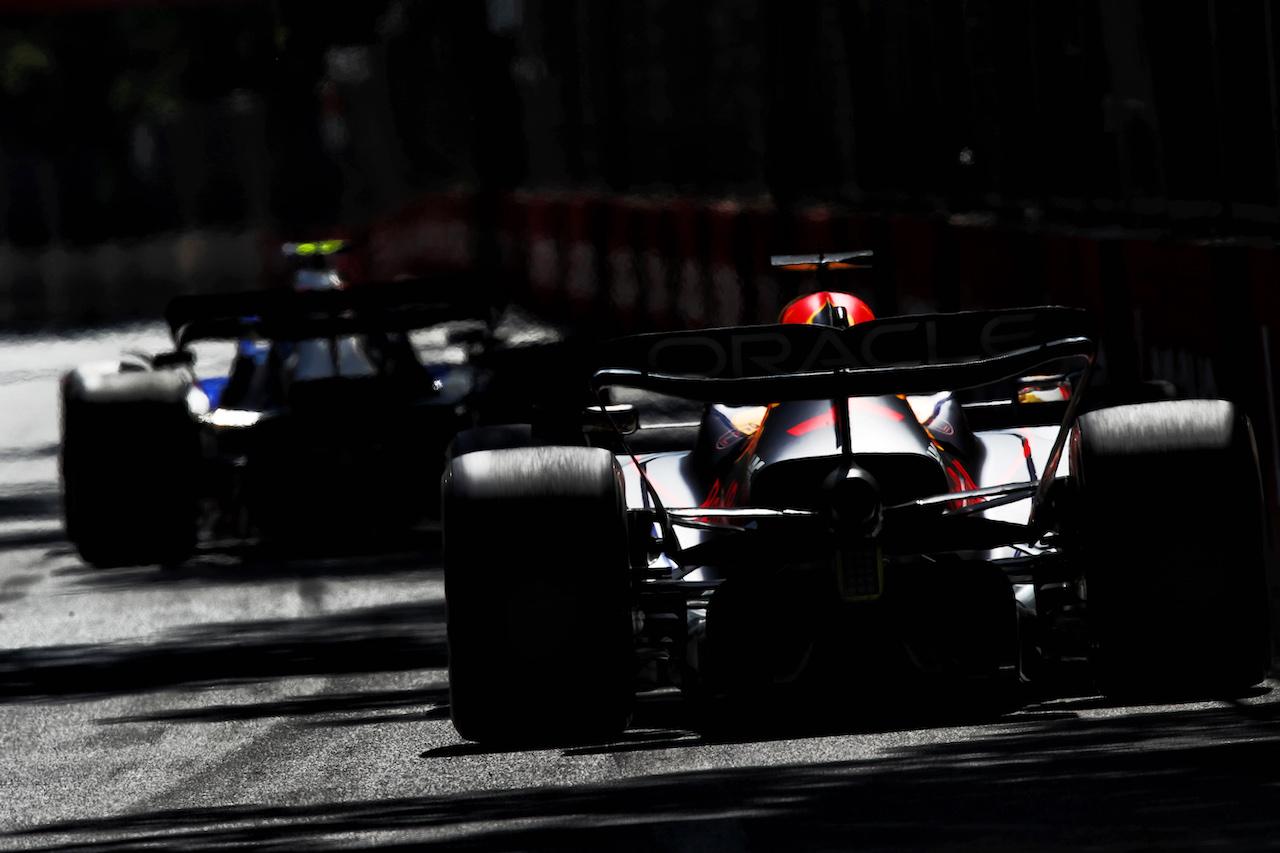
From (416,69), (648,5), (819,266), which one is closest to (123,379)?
(819,266)

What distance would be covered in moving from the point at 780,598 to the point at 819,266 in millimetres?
2340

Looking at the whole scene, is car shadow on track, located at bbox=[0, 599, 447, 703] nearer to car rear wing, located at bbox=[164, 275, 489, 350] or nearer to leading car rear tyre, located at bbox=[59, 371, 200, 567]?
leading car rear tyre, located at bbox=[59, 371, 200, 567]

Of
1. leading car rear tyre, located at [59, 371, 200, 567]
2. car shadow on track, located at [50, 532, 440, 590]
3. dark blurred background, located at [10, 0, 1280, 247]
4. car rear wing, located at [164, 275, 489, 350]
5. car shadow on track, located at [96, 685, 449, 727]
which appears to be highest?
dark blurred background, located at [10, 0, 1280, 247]

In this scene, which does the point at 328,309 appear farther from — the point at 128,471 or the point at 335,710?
the point at 335,710

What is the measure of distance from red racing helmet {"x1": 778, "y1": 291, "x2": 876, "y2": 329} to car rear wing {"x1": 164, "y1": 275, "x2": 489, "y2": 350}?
4056mm

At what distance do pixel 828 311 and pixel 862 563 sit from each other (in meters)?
1.64

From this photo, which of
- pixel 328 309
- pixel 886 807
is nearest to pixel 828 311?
pixel 886 807

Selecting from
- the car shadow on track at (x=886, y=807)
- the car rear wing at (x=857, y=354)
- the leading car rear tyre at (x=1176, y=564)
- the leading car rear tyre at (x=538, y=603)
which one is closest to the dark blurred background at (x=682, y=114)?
the car rear wing at (x=857, y=354)

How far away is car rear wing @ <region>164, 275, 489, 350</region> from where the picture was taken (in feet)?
38.6

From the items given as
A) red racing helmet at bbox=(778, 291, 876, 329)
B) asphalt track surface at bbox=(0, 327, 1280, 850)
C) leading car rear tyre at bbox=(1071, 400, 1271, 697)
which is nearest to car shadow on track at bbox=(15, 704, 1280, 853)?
asphalt track surface at bbox=(0, 327, 1280, 850)

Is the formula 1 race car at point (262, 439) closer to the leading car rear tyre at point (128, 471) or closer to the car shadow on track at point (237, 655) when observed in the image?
the leading car rear tyre at point (128, 471)

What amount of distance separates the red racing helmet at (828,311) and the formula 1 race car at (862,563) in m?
1.15

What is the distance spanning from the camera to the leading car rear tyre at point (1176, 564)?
632cm

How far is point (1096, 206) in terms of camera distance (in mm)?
13578
